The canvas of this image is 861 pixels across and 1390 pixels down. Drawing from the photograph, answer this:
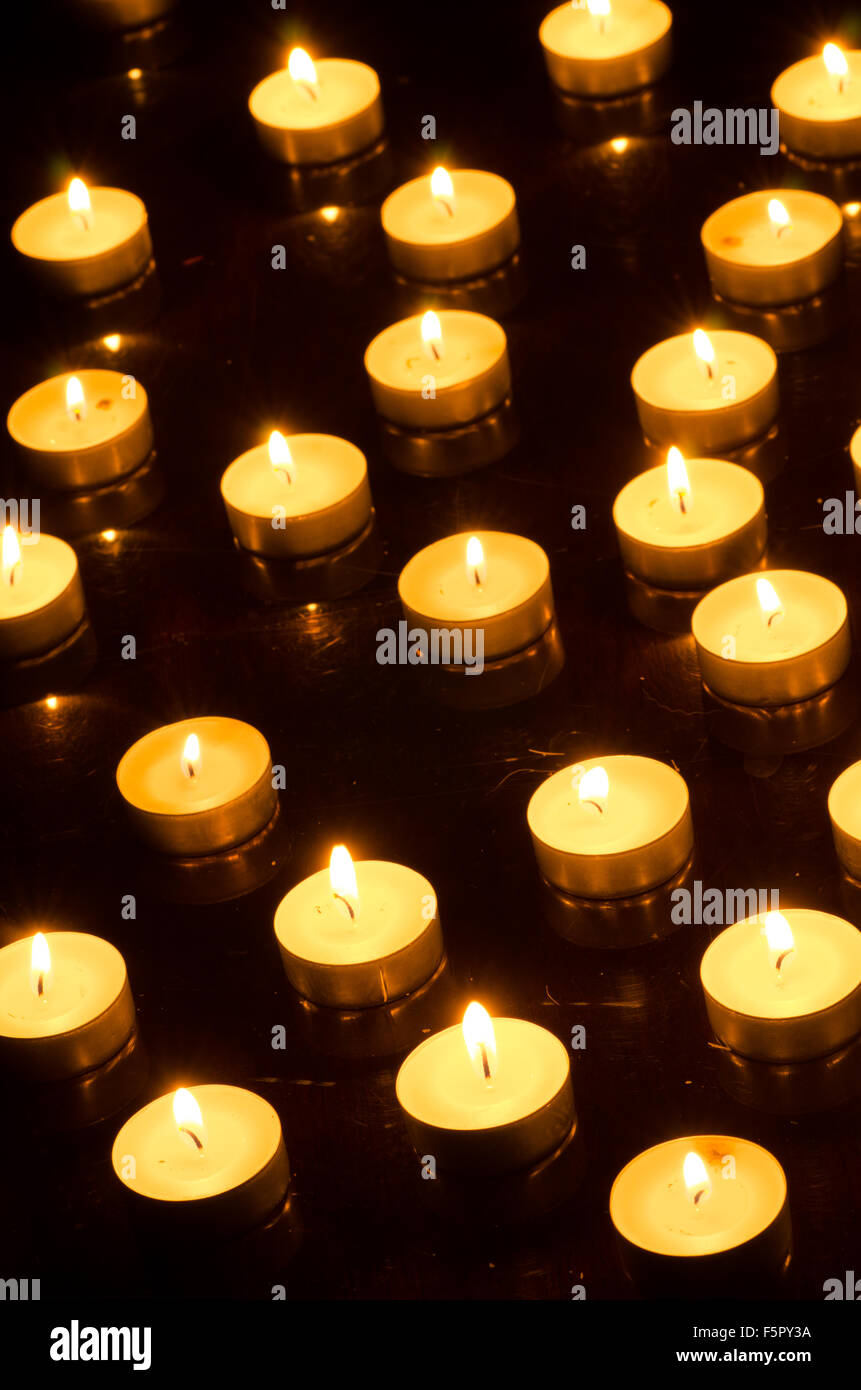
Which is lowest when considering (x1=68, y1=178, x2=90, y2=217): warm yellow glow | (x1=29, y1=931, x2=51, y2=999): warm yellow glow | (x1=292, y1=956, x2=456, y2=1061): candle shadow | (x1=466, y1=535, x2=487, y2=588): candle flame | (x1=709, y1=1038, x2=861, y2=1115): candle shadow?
(x1=292, y1=956, x2=456, y2=1061): candle shadow

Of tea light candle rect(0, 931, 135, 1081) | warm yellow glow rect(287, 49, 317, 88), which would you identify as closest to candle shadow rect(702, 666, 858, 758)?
tea light candle rect(0, 931, 135, 1081)

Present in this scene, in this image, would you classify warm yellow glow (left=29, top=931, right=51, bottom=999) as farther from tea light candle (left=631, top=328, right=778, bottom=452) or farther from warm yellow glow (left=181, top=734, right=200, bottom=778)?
tea light candle (left=631, top=328, right=778, bottom=452)

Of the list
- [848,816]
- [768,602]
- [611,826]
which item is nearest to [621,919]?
[611,826]

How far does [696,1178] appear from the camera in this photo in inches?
55.0

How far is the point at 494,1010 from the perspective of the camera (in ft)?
5.31

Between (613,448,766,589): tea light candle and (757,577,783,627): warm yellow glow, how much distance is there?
11cm

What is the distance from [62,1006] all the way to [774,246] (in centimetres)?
111

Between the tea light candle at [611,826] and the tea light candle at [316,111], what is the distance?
1.04 meters

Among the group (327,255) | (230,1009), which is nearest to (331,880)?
(230,1009)

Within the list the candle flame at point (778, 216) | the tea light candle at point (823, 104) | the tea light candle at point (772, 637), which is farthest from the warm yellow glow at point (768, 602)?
the tea light candle at point (823, 104)

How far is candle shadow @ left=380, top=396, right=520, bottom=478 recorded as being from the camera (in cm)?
207

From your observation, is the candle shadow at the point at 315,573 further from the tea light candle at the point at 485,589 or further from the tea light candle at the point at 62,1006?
the tea light candle at the point at 62,1006

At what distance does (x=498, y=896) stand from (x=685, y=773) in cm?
20

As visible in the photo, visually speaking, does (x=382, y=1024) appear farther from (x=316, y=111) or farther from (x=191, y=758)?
(x=316, y=111)
